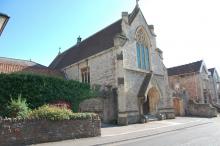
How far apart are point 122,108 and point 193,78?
2632cm

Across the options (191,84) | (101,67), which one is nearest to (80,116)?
(101,67)

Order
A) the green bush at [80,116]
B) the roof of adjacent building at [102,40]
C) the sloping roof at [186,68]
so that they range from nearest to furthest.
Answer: the green bush at [80,116] < the roof of adjacent building at [102,40] < the sloping roof at [186,68]

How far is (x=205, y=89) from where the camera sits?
45.7 meters

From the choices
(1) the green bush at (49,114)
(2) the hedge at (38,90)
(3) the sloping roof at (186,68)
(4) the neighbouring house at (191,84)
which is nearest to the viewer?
(1) the green bush at (49,114)

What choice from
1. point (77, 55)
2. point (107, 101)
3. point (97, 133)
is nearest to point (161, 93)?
point (107, 101)

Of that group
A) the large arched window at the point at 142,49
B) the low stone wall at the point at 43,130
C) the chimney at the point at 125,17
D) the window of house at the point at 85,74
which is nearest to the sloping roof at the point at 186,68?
the large arched window at the point at 142,49

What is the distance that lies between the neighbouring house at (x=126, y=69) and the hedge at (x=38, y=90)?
1.66 m

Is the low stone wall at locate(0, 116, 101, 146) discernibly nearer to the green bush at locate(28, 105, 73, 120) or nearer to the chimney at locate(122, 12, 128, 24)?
the green bush at locate(28, 105, 73, 120)

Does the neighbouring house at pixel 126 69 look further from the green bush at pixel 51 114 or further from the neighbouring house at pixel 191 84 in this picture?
the green bush at pixel 51 114

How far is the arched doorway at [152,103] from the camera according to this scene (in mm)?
28859

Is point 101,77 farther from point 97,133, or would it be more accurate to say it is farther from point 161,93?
point 97,133

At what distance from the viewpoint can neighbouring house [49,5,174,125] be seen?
2395cm

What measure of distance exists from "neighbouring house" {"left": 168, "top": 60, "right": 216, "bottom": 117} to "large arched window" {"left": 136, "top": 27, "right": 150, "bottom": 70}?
9864mm

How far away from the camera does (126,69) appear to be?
2533 cm
